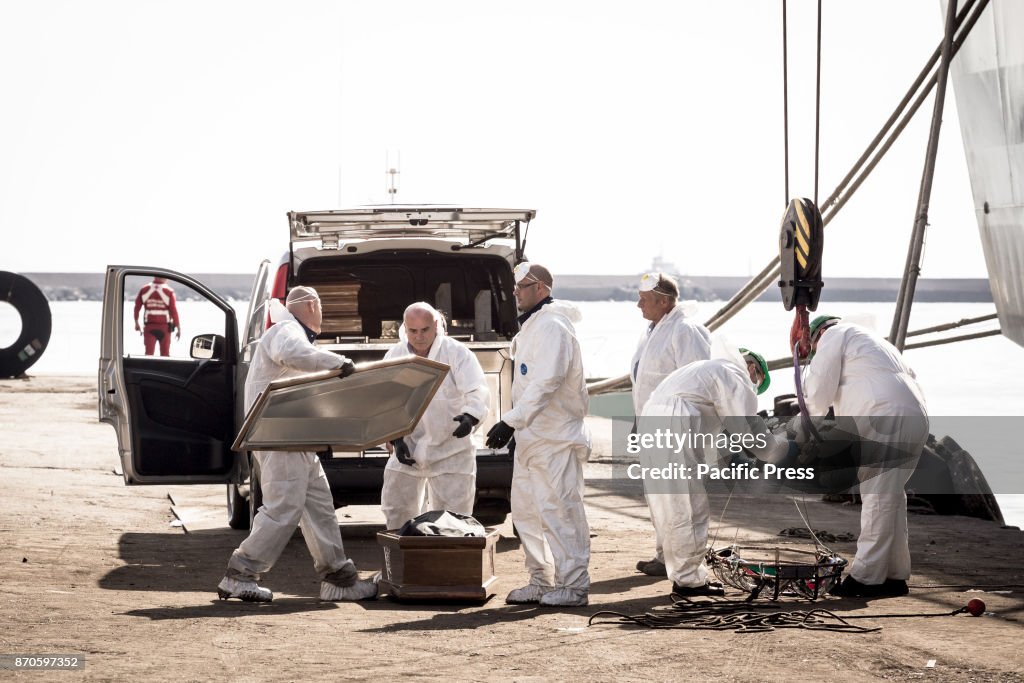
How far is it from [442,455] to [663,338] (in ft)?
5.66

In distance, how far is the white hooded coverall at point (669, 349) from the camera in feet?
29.6

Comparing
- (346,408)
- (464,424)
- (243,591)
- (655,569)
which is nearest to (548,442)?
(464,424)

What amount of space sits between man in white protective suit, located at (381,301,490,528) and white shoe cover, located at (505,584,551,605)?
704 mm

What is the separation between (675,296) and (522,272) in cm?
152

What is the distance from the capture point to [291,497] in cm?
787

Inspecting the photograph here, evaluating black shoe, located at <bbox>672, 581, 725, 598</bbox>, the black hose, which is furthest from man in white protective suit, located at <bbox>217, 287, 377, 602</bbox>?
the black hose

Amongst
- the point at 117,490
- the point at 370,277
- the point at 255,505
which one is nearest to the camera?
the point at 255,505

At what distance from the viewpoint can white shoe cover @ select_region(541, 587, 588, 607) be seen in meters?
7.67

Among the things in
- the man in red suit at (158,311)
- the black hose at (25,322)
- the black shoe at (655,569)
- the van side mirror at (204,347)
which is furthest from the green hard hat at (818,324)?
the black hose at (25,322)

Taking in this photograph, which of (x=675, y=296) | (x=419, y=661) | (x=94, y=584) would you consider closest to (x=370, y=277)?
(x=675, y=296)

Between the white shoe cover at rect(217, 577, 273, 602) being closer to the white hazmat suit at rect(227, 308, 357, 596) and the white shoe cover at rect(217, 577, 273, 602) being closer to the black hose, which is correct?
the white hazmat suit at rect(227, 308, 357, 596)

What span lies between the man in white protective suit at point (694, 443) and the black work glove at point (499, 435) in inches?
34.2

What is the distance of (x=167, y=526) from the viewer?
429 inches

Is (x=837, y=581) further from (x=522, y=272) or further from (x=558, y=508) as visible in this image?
(x=522, y=272)
